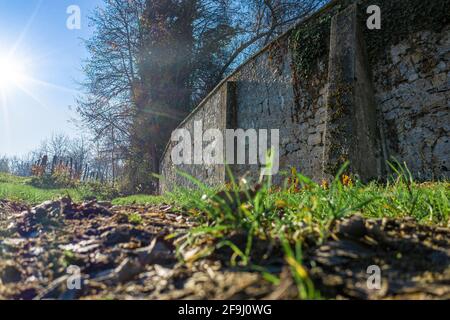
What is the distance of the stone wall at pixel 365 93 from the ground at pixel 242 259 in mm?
3037

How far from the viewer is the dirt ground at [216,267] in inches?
47.3

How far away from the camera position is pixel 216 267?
139 centimetres

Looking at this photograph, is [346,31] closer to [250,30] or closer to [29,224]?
[29,224]

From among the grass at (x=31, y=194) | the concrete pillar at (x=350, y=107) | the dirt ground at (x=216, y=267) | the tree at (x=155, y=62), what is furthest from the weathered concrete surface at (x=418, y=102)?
the tree at (x=155, y=62)

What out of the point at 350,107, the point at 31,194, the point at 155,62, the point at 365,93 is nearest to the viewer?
the point at 350,107

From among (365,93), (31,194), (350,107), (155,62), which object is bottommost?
(31,194)

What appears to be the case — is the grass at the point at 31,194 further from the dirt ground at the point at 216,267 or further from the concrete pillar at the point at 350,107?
the concrete pillar at the point at 350,107

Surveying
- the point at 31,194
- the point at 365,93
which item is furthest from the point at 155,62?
the point at 365,93

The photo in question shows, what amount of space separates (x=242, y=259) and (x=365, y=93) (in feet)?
14.6

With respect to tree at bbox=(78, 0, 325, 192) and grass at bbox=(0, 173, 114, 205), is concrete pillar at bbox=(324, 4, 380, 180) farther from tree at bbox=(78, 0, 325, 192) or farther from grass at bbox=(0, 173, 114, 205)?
tree at bbox=(78, 0, 325, 192)

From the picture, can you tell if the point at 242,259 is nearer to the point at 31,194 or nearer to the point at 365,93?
the point at 365,93

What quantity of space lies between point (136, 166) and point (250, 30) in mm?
9028

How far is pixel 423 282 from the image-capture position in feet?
3.97
